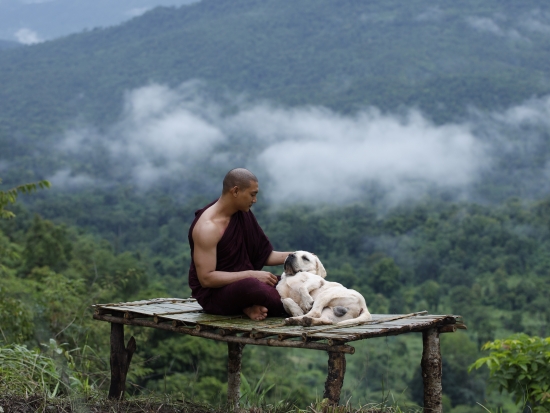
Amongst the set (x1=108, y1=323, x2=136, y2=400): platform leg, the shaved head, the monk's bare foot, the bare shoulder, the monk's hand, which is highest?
the shaved head

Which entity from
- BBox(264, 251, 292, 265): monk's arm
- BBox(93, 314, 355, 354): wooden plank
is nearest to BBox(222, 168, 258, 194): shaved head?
BBox(264, 251, 292, 265): monk's arm

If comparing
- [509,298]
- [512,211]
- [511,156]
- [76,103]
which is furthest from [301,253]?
[76,103]

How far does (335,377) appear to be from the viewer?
488 centimetres

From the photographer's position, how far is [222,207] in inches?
241

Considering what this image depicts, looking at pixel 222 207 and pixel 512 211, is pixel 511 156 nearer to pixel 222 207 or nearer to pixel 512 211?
pixel 512 211

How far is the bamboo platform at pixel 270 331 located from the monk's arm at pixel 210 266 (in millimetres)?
305

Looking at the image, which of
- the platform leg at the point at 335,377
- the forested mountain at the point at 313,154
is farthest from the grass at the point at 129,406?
the forested mountain at the point at 313,154

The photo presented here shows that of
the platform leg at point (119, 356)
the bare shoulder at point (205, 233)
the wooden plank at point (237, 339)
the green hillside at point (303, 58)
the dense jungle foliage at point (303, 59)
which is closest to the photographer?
the wooden plank at point (237, 339)

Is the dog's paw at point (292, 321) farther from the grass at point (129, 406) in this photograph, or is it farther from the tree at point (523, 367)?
the tree at point (523, 367)

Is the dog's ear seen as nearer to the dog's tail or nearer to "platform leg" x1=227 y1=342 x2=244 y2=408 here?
the dog's tail

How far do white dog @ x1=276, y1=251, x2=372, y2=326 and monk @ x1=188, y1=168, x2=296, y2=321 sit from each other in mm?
131

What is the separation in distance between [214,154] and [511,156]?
168ft

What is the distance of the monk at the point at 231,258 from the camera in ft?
19.1

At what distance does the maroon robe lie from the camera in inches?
228
